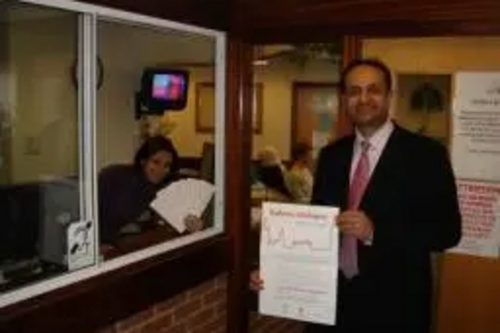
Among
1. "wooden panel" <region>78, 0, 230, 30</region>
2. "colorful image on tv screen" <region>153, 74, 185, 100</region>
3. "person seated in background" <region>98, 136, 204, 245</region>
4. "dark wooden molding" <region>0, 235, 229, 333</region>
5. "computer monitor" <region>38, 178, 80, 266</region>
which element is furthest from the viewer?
"colorful image on tv screen" <region>153, 74, 185, 100</region>

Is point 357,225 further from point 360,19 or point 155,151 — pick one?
point 155,151

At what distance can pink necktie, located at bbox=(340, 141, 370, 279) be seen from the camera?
2.37 m

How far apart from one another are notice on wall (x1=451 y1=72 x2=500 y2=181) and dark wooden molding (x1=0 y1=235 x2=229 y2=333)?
1.27 m

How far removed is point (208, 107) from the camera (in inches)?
130

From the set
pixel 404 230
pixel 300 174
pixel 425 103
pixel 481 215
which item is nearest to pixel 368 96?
pixel 404 230

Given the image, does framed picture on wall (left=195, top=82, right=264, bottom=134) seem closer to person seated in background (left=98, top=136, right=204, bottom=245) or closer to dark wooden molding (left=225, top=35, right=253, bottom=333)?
dark wooden molding (left=225, top=35, right=253, bottom=333)

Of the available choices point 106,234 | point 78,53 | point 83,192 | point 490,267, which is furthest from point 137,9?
point 490,267

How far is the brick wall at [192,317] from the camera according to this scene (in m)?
2.66

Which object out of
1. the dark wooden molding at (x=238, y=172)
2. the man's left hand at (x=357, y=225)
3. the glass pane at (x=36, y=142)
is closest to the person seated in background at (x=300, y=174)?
the dark wooden molding at (x=238, y=172)

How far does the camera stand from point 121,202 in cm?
283


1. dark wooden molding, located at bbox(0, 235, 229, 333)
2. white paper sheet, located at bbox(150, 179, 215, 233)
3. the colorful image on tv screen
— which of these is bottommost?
dark wooden molding, located at bbox(0, 235, 229, 333)

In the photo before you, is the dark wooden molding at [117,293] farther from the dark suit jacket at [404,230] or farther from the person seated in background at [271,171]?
the dark suit jacket at [404,230]

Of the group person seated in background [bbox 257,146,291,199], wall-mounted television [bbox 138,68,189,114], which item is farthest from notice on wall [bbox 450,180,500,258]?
wall-mounted television [bbox 138,68,189,114]

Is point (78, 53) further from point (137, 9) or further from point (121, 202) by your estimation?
point (121, 202)
